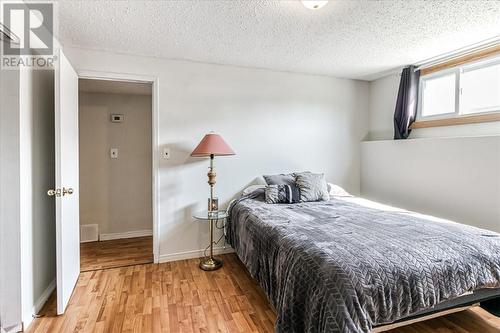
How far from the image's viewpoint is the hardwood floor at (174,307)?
72.7 inches

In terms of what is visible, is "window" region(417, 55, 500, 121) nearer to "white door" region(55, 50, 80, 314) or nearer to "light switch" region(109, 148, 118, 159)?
"white door" region(55, 50, 80, 314)

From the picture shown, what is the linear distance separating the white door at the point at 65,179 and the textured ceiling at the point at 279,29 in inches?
18.1

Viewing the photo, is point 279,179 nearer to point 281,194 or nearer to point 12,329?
point 281,194

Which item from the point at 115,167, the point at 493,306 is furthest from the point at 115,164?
the point at 493,306

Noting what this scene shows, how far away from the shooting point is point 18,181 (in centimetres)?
176

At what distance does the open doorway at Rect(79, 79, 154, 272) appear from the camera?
11.8 ft

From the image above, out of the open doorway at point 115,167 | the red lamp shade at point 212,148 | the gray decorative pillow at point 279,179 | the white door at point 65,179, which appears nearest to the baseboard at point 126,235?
the open doorway at point 115,167

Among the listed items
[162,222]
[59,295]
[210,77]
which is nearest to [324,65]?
[210,77]

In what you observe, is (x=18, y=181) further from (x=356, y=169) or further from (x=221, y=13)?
(x=356, y=169)

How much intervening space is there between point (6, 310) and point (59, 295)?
11.4 inches

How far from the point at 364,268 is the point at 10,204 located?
2184 mm

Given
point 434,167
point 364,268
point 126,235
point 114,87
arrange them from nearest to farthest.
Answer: point 364,268
point 434,167
point 114,87
point 126,235

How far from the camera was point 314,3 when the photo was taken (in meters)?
1.81

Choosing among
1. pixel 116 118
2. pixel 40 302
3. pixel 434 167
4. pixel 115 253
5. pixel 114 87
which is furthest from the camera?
pixel 116 118
